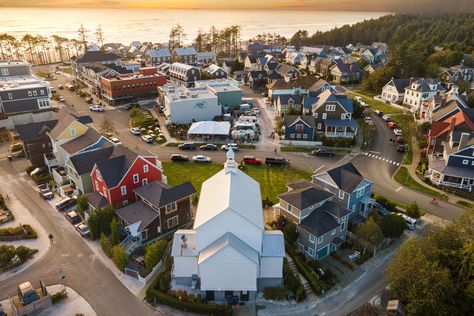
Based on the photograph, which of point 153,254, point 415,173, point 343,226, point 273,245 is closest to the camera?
point 273,245

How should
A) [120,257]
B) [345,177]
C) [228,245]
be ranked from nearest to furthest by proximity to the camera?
[228,245] < [120,257] < [345,177]

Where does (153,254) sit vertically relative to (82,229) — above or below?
above

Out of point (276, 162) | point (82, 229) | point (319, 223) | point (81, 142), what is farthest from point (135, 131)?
point (319, 223)

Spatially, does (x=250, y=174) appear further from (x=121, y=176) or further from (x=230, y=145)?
(x=121, y=176)

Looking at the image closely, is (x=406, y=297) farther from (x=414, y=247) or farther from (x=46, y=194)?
(x=46, y=194)

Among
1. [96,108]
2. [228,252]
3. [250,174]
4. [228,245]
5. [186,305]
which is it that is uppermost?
[228,245]

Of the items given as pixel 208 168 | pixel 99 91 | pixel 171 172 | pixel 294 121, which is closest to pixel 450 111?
pixel 294 121

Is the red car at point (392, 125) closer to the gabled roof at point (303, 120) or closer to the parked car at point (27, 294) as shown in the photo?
the gabled roof at point (303, 120)

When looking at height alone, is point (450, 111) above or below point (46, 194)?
above
